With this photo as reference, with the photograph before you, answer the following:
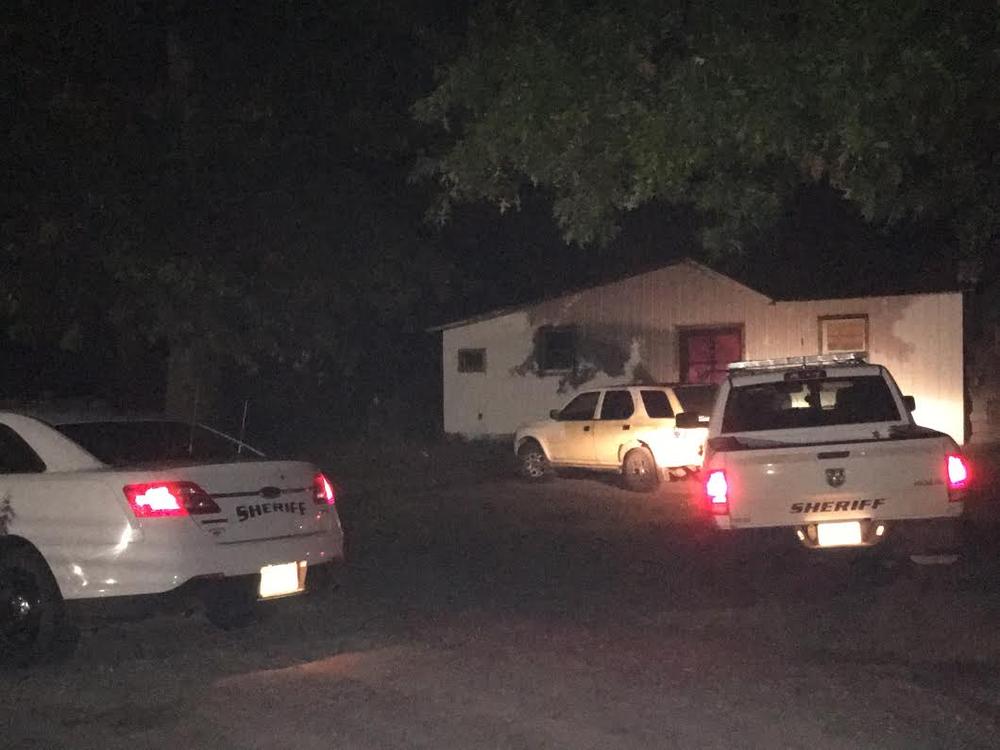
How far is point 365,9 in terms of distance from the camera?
62.2 feet

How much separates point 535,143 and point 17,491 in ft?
17.9

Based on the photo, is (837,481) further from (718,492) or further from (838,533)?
(718,492)

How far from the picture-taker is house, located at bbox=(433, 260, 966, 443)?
2583 cm

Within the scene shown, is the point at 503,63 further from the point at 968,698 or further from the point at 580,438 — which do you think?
the point at 580,438

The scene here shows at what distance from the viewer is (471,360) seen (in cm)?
2973

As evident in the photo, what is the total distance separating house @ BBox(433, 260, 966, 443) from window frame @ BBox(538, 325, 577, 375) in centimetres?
2

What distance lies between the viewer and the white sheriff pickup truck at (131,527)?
8668 millimetres

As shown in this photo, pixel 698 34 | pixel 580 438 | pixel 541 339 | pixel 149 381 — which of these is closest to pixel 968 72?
pixel 698 34

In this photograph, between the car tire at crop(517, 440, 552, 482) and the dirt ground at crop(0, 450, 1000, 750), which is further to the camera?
the car tire at crop(517, 440, 552, 482)

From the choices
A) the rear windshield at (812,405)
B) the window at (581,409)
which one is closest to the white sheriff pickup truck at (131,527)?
the rear windshield at (812,405)

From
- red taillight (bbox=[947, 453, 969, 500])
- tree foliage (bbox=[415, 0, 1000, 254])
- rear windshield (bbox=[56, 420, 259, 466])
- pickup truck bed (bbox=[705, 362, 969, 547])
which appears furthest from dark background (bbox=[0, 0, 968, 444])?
red taillight (bbox=[947, 453, 969, 500])

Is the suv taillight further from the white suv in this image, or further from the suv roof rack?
the white suv

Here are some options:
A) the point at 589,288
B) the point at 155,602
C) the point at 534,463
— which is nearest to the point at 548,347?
the point at 589,288

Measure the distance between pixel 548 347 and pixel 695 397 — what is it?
8454 mm
